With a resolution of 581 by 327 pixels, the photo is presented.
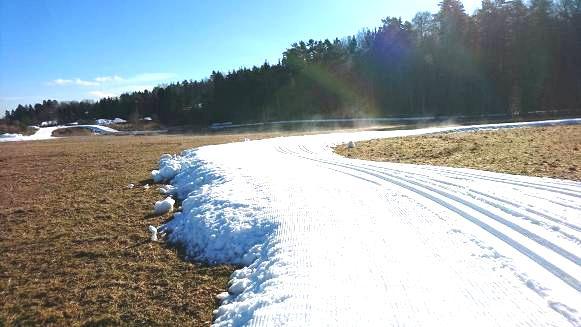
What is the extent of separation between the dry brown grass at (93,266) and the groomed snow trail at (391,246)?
586 mm

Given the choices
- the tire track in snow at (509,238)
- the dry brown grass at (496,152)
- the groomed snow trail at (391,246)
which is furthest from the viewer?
the dry brown grass at (496,152)

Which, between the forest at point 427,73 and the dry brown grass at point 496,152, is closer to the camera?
the dry brown grass at point 496,152

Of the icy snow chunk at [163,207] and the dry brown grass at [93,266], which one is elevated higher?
the icy snow chunk at [163,207]

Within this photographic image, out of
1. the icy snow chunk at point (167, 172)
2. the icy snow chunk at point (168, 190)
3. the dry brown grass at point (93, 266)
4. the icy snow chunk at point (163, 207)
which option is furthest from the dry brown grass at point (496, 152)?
the dry brown grass at point (93, 266)

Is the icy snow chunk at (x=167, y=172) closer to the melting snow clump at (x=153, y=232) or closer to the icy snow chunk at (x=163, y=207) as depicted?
the icy snow chunk at (x=163, y=207)

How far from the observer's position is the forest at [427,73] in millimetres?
50938

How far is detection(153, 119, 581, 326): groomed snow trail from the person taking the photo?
5.16 metres

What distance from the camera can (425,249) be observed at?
22.2 feet

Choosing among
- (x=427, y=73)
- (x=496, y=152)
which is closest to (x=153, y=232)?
(x=496, y=152)

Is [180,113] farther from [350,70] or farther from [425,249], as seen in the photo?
[425,249]

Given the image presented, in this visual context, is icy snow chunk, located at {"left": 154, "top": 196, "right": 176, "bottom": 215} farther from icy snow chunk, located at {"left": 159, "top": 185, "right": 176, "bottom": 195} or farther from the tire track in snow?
the tire track in snow

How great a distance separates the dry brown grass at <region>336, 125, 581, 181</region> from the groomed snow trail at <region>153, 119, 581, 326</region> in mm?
2130

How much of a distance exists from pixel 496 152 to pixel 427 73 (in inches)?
1838

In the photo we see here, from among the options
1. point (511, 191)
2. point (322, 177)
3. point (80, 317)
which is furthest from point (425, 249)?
point (322, 177)
